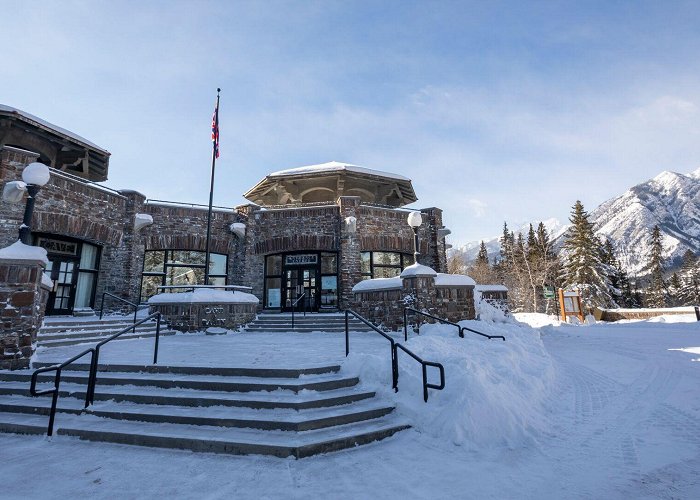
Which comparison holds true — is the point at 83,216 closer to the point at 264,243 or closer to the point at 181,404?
the point at 264,243

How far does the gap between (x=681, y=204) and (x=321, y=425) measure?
850 ft

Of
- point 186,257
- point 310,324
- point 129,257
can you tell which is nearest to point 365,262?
point 310,324

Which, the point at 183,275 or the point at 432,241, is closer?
the point at 183,275

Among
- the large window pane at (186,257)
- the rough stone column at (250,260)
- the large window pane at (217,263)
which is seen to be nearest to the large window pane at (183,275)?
the large window pane at (186,257)

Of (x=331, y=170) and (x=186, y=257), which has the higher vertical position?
(x=331, y=170)

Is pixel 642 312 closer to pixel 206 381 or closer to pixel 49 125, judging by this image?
pixel 206 381

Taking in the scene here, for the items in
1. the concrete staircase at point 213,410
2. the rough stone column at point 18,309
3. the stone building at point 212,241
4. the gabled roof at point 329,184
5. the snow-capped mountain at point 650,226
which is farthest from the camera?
the snow-capped mountain at point 650,226

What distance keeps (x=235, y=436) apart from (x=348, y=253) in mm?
11492

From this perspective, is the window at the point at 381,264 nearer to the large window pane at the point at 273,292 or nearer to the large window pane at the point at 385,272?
the large window pane at the point at 385,272

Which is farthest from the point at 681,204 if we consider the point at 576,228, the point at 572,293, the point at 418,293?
the point at 418,293

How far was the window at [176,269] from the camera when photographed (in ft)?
51.5

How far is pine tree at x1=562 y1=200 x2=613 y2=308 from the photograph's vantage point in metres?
34.5

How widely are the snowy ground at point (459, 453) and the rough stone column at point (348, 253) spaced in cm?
788

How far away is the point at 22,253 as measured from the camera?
651cm
